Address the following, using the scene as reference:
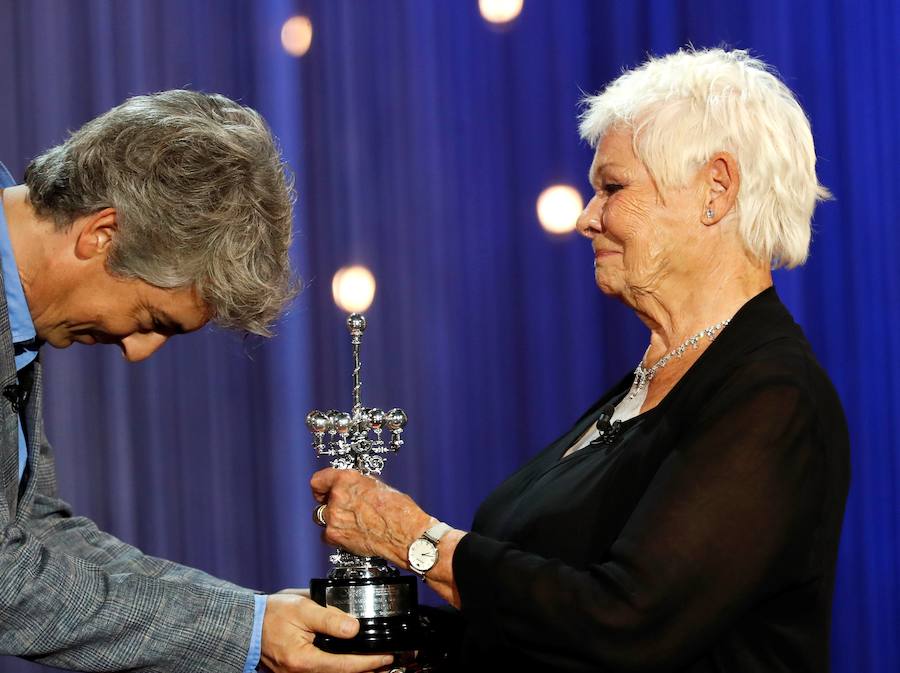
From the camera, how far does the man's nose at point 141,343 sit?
200 cm

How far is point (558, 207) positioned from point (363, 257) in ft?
→ 1.79

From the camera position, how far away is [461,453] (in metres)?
3.00

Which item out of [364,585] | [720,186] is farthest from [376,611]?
[720,186]

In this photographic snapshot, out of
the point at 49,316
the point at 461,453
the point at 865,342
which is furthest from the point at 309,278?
the point at 865,342

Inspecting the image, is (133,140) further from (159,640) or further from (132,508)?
(132,508)

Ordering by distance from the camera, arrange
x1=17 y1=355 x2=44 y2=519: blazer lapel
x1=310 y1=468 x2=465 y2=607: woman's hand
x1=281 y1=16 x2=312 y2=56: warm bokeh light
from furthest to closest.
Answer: x1=281 y1=16 x2=312 y2=56: warm bokeh light < x1=17 y1=355 x2=44 y2=519: blazer lapel < x1=310 y1=468 x2=465 y2=607: woman's hand

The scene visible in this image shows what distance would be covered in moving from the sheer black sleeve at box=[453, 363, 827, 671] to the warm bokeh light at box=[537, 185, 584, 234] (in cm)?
145

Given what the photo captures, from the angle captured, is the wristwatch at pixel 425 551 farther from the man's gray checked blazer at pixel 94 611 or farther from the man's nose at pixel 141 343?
the man's nose at pixel 141 343

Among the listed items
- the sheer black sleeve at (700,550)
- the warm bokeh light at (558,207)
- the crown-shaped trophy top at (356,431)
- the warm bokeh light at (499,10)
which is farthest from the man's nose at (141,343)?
the warm bokeh light at (499,10)

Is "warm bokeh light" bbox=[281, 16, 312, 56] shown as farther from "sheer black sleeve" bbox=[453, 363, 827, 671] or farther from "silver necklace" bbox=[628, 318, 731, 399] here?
"sheer black sleeve" bbox=[453, 363, 827, 671]

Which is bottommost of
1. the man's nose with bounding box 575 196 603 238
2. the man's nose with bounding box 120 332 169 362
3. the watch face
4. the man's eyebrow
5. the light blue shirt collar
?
the watch face

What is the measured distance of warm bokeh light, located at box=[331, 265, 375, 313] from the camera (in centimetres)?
303

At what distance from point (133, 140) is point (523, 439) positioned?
1489 millimetres

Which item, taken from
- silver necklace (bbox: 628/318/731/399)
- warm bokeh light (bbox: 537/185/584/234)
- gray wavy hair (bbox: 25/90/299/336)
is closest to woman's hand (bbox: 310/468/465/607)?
gray wavy hair (bbox: 25/90/299/336)
